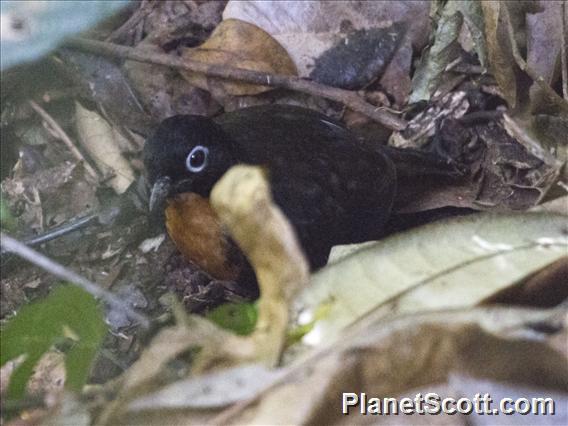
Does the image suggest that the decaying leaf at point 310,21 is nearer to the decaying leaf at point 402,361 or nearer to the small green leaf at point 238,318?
the small green leaf at point 238,318

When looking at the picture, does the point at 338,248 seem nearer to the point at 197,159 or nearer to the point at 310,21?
the point at 197,159

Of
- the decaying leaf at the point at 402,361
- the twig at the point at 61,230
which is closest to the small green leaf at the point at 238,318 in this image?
the decaying leaf at the point at 402,361

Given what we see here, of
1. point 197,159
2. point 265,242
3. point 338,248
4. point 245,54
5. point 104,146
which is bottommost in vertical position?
point 104,146

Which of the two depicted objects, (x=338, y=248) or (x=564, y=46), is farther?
(x=564, y=46)

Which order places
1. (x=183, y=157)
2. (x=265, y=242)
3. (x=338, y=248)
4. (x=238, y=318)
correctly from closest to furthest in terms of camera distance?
(x=265, y=242), (x=238, y=318), (x=338, y=248), (x=183, y=157)

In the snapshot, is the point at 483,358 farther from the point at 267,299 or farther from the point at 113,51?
the point at 113,51

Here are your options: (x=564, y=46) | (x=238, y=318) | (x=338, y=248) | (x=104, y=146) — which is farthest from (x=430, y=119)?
(x=238, y=318)
